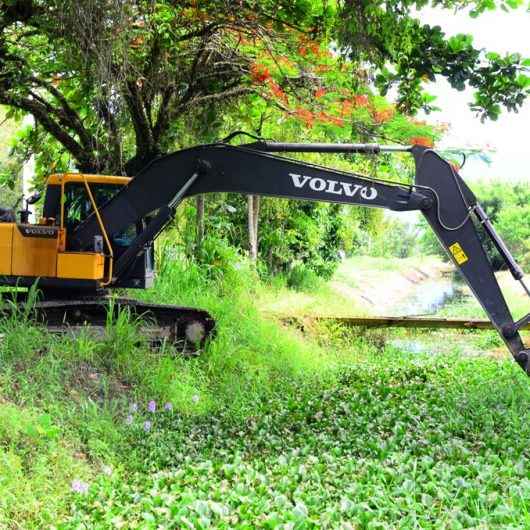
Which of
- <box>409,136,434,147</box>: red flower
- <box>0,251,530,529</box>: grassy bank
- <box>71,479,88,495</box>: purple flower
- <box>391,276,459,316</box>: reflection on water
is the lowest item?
<box>71,479,88,495</box>: purple flower

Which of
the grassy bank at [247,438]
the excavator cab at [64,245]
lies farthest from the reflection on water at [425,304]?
the excavator cab at [64,245]

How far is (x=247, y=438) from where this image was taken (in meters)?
6.83

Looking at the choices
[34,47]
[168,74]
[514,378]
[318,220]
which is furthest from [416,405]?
[318,220]

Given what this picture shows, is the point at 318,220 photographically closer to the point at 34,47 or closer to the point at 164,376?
the point at 34,47

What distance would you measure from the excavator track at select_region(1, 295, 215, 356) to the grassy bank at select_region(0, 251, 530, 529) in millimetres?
367

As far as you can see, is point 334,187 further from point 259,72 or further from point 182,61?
point 182,61

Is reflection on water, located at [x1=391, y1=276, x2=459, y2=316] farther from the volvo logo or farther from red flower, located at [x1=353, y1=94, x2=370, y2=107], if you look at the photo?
the volvo logo

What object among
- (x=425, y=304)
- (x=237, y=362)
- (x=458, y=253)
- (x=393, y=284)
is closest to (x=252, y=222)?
(x=237, y=362)

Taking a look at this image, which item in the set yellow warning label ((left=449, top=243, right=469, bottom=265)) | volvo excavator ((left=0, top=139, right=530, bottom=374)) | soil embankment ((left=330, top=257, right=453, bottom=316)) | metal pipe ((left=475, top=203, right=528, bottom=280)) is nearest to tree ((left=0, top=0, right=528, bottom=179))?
volvo excavator ((left=0, top=139, right=530, bottom=374))

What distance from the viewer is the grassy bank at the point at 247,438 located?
15.8 feet

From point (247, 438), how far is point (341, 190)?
2802 millimetres

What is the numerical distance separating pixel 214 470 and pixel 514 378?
4307mm

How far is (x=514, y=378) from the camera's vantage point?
8.74m

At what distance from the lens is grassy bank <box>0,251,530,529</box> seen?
480 cm
